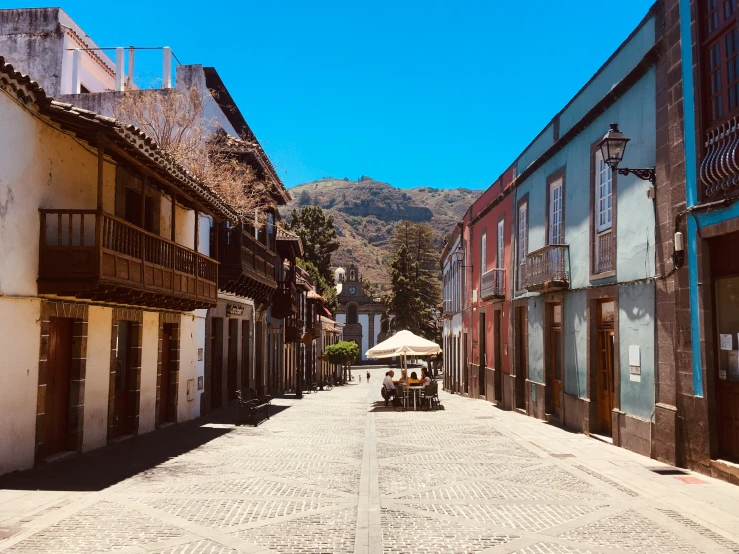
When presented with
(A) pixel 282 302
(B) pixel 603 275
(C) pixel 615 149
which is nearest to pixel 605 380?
(B) pixel 603 275

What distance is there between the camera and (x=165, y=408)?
16.5 m

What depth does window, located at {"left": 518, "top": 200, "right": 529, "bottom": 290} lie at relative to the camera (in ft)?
64.0

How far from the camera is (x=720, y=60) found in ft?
29.9

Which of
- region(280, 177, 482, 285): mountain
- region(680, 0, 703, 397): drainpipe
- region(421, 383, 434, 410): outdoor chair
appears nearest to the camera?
region(680, 0, 703, 397): drainpipe

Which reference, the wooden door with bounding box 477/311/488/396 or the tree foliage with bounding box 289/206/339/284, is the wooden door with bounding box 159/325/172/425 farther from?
the tree foliage with bounding box 289/206/339/284

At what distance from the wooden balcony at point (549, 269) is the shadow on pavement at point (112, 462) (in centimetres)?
811

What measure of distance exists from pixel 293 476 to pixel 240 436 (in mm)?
5005

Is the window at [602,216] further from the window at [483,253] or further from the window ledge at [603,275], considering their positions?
the window at [483,253]

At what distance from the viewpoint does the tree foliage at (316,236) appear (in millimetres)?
63031

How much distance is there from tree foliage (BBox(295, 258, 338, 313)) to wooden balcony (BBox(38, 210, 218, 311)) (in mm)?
40228

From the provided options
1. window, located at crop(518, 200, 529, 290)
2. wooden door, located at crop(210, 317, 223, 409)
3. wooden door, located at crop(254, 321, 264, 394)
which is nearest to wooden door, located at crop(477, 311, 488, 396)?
window, located at crop(518, 200, 529, 290)

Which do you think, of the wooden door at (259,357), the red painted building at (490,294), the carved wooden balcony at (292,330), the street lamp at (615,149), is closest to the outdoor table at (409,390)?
the red painted building at (490,294)

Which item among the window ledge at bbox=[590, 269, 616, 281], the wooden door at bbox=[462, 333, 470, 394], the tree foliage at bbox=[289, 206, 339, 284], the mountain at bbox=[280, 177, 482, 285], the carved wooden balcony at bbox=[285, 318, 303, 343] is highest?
the mountain at bbox=[280, 177, 482, 285]

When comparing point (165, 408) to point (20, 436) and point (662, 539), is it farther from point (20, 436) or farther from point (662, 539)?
point (662, 539)
